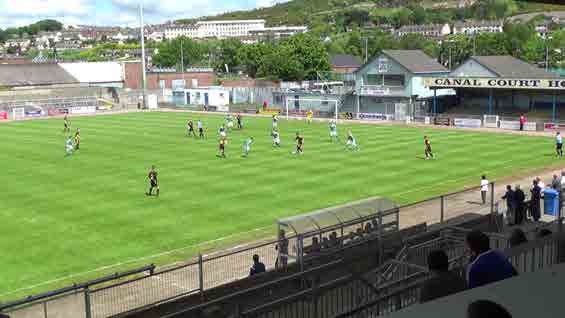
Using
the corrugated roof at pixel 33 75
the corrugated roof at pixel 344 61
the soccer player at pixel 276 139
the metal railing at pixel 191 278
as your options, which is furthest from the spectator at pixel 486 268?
the corrugated roof at pixel 344 61

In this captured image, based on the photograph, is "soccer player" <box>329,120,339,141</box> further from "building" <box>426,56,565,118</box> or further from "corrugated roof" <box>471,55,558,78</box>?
"corrugated roof" <box>471,55,558,78</box>

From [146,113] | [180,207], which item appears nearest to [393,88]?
[146,113]

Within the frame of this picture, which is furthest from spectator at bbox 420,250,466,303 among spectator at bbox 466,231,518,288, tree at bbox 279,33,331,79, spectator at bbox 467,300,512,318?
tree at bbox 279,33,331,79

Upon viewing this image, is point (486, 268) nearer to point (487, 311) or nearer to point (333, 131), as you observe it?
point (487, 311)

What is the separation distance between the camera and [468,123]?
55.6m

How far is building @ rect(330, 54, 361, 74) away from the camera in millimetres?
128125

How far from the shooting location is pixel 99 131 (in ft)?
183

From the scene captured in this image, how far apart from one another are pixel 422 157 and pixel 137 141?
2187cm

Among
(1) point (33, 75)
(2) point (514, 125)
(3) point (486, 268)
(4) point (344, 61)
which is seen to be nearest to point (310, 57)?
(4) point (344, 61)

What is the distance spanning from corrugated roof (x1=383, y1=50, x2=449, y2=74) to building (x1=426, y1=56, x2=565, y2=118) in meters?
2.53

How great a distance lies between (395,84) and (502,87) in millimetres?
13199

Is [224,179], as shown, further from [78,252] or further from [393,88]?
[393,88]

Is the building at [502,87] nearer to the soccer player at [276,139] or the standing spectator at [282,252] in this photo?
the soccer player at [276,139]

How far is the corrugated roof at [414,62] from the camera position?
65869 millimetres
